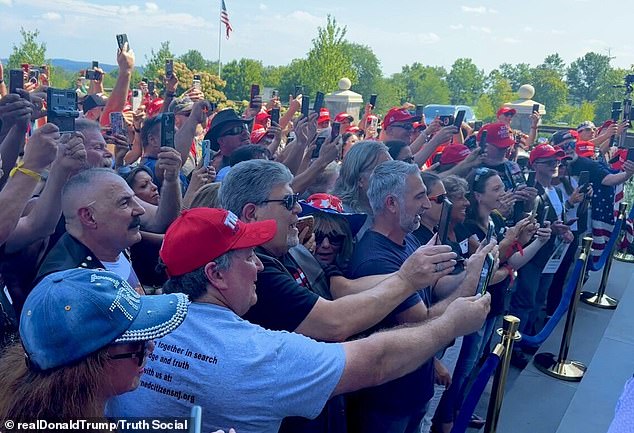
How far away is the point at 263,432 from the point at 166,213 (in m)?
2.08

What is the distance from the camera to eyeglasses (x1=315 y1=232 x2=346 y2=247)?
116 inches

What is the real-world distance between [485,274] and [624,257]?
688cm

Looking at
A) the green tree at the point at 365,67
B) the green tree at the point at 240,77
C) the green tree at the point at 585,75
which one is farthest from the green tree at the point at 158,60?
the green tree at the point at 585,75

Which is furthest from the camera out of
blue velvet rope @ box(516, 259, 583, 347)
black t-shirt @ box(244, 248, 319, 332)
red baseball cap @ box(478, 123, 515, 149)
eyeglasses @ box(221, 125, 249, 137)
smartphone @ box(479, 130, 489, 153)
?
red baseball cap @ box(478, 123, 515, 149)

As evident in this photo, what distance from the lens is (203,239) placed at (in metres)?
1.84

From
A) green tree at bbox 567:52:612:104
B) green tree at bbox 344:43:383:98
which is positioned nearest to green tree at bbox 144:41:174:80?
green tree at bbox 344:43:383:98

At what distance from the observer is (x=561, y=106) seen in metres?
49.7

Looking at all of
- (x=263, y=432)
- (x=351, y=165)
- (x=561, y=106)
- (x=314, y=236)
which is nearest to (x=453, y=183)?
(x=351, y=165)

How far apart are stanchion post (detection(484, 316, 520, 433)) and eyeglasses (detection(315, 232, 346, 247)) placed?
Result: 3.12ft

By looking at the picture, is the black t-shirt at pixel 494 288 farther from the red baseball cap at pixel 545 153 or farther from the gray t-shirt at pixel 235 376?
A: the gray t-shirt at pixel 235 376

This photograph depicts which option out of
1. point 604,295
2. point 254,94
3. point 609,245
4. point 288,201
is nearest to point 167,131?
point 288,201

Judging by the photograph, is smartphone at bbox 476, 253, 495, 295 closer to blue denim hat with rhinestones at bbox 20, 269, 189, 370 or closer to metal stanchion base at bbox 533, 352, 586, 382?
blue denim hat with rhinestones at bbox 20, 269, 189, 370

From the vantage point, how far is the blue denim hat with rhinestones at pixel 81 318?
1253mm

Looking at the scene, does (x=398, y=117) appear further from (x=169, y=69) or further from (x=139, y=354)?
(x=139, y=354)
